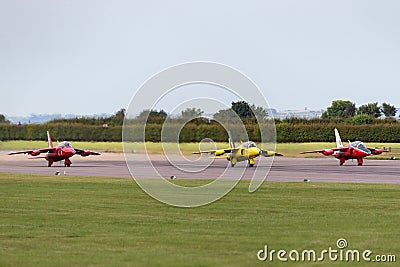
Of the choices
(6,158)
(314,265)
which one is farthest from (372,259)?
(6,158)

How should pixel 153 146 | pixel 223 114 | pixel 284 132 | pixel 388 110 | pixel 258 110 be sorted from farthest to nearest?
pixel 388 110 → pixel 284 132 → pixel 153 146 → pixel 223 114 → pixel 258 110

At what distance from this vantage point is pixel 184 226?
79.6ft

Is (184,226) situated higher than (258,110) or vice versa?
(258,110)

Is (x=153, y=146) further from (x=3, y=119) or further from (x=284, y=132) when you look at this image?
(x=3, y=119)

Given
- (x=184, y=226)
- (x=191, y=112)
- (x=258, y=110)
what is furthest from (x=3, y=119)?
(x=184, y=226)

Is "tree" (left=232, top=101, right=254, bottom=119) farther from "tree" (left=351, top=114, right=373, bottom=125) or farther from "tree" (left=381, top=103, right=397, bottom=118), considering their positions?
"tree" (left=381, top=103, right=397, bottom=118)

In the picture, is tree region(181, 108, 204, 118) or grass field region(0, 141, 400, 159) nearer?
tree region(181, 108, 204, 118)

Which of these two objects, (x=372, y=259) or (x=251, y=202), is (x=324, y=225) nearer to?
(x=372, y=259)

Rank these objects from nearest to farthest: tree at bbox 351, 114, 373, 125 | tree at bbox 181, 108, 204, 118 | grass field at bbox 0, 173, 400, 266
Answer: grass field at bbox 0, 173, 400, 266 → tree at bbox 181, 108, 204, 118 → tree at bbox 351, 114, 373, 125

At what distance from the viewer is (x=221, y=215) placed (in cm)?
2741

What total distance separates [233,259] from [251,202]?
14.6 m

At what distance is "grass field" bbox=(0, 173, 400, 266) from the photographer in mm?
18594

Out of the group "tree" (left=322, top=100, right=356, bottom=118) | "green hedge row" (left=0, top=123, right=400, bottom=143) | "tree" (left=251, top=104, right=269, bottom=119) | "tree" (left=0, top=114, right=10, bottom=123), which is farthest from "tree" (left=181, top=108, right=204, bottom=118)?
"tree" (left=322, top=100, right=356, bottom=118)

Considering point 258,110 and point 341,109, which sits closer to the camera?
point 258,110
